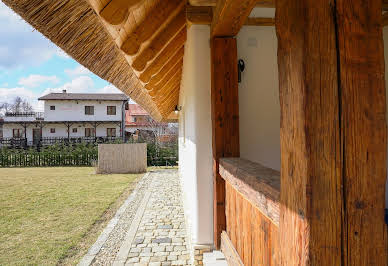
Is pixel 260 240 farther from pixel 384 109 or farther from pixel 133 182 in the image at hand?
pixel 133 182

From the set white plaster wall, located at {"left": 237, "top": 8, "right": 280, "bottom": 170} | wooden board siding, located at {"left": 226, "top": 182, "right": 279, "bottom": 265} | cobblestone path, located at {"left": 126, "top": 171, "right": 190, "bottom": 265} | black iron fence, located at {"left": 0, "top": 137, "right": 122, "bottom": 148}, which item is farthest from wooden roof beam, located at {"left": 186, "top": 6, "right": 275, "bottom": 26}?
black iron fence, located at {"left": 0, "top": 137, "right": 122, "bottom": 148}

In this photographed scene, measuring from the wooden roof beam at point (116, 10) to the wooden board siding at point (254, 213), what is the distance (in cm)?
126

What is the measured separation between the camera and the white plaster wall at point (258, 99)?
2896 millimetres

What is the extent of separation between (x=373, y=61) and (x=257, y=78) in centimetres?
214

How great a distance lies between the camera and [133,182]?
11156 mm

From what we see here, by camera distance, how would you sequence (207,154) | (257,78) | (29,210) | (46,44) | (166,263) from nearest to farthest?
(46,44) < (207,154) < (257,78) < (166,263) < (29,210)

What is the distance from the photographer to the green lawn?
4242 mm

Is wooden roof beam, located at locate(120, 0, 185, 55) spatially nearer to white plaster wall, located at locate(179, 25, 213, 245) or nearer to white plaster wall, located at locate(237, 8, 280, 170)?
white plaster wall, located at locate(179, 25, 213, 245)

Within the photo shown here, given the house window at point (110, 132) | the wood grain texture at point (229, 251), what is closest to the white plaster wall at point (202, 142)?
the wood grain texture at point (229, 251)

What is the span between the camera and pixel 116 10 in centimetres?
156

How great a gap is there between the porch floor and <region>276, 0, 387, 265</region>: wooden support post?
3422 millimetres

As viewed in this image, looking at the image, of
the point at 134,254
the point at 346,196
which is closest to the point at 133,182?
the point at 134,254

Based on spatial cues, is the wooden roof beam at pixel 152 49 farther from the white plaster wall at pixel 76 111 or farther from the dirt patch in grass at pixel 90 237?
the white plaster wall at pixel 76 111

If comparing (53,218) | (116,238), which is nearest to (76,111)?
(53,218)
